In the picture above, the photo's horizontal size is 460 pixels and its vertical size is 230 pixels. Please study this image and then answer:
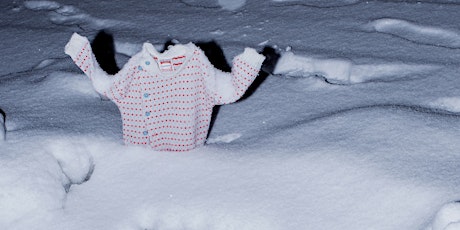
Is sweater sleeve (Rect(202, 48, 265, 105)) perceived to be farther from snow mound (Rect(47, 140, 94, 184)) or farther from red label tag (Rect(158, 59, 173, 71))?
snow mound (Rect(47, 140, 94, 184))

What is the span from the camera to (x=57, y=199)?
1.42 m

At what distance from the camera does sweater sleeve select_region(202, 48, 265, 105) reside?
1321mm

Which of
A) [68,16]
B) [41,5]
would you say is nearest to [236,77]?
[68,16]

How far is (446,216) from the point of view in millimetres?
1137

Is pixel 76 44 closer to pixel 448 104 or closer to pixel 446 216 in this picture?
pixel 446 216

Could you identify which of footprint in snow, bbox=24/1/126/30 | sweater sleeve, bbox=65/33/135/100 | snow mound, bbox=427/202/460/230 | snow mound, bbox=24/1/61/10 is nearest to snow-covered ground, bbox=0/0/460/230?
snow mound, bbox=427/202/460/230

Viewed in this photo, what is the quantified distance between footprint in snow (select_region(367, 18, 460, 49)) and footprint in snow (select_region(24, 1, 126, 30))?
128 cm

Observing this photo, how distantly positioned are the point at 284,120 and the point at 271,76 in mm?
330

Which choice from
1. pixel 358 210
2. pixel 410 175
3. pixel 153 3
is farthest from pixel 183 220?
pixel 153 3

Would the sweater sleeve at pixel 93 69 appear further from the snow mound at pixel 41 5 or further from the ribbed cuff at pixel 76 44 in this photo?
the snow mound at pixel 41 5

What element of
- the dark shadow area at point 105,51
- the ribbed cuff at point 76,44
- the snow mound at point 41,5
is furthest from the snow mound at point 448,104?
the snow mound at point 41,5

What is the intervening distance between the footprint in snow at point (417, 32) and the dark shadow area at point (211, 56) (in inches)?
20.2

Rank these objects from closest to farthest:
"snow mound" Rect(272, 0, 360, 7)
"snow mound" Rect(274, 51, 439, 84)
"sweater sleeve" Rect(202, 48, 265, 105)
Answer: "sweater sleeve" Rect(202, 48, 265, 105) → "snow mound" Rect(274, 51, 439, 84) → "snow mound" Rect(272, 0, 360, 7)

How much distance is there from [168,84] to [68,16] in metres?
1.51
